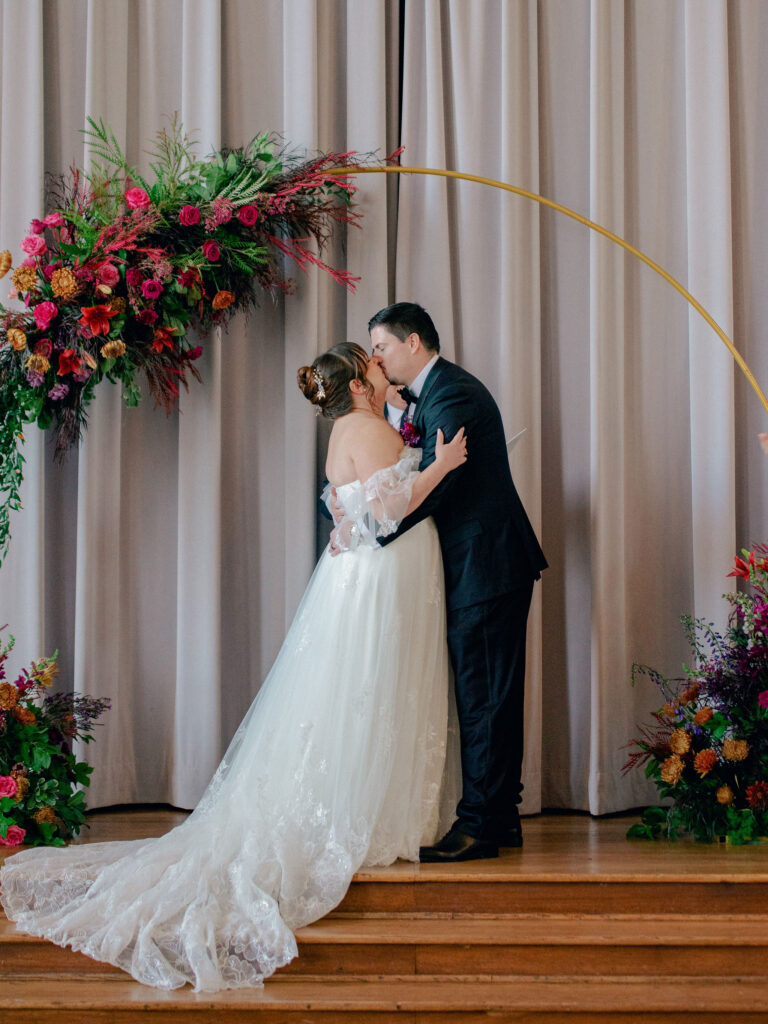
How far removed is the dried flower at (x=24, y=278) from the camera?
11.5 feet

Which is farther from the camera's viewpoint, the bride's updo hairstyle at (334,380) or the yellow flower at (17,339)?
the yellow flower at (17,339)

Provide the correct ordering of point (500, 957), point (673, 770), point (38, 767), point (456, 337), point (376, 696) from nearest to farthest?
point (500, 957) → point (376, 696) → point (38, 767) → point (673, 770) → point (456, 337)

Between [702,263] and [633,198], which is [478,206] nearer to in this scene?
[633,198]

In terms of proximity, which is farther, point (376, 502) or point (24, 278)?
point (24, 278)

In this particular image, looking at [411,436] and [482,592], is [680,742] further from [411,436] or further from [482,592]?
[411,436]

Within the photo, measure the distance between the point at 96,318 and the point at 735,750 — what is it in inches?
108

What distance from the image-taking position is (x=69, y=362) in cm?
354

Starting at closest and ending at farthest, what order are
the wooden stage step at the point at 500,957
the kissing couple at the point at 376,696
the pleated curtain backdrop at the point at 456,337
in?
the wooden stage step at the point at 500,957 < the kissing couple at the point at 376,696 < the pleated curtain backdrop at the point at 456,337

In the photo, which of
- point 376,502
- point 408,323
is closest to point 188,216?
point 408,323

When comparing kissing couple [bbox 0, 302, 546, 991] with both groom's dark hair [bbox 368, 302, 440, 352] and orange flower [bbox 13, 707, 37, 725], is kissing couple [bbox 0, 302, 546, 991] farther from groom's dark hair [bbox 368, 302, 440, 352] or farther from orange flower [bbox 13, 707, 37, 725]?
orange flower [bbox 13, 707, 37, 725]

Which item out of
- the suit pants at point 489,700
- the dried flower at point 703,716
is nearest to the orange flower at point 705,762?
the dried flower at point 703,716

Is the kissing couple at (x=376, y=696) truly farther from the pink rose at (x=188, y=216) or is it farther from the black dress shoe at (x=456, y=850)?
the pink rose at (x=188, y=216)

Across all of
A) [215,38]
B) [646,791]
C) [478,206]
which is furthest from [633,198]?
[646,791]

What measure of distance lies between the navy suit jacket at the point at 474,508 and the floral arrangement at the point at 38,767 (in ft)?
4.48
